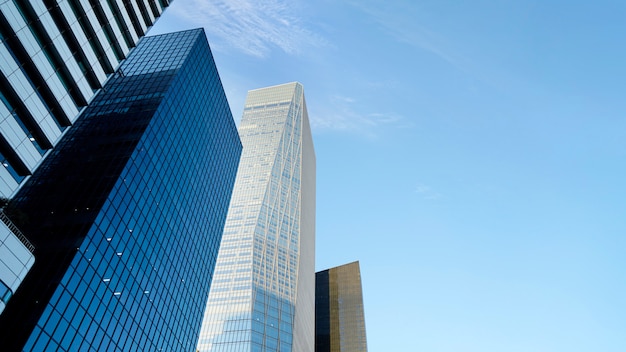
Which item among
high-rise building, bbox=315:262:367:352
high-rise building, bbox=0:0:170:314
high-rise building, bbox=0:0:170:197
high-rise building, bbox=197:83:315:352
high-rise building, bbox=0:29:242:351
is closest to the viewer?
high-rise building, bbox=0:0:170:314

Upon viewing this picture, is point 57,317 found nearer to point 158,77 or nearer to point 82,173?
point 82,173

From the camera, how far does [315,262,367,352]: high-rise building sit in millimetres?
178250

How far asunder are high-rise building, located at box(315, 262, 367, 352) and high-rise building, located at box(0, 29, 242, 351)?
107 meters

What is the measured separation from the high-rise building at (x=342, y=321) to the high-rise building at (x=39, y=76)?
504 feet

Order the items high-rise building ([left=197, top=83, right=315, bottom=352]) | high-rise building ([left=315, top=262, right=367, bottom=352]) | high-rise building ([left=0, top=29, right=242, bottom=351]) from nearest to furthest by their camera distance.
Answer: high-rise building ([left=0, top=29, right=242, bottom=351]) < high-rise building ([left=197, top=83, right=315, bottom=352]) < high-rise building ([left=315, top=262, right=367, bottom=352])

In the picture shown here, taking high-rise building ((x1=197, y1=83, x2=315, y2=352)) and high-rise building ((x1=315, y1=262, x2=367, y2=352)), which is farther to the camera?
high-rise building ((x1=315, y1=262, x2=367, y2=352))

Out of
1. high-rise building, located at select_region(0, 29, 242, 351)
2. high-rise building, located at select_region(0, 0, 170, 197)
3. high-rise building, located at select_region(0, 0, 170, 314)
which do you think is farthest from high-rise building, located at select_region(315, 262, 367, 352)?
high-rise building, located at select_region(0, 0, 170, 314)

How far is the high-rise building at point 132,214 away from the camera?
46.2 meters

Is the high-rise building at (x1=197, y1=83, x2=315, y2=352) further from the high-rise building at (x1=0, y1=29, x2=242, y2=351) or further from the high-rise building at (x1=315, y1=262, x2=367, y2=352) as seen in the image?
the high-rise building at (x1=0, y1=29, x2=242, y2=351)

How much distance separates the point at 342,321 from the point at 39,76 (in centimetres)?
16569

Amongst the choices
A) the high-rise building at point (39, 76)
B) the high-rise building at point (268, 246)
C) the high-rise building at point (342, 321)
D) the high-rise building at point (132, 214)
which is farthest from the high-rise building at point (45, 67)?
A: the high-rise building at point (342, 321)

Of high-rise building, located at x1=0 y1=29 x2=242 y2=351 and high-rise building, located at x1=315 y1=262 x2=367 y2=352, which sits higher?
high-rise building, located at x1=315 y1=262 x2=367 y2=352

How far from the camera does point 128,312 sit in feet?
181

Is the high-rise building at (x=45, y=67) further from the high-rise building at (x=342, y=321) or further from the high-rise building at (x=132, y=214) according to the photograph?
the high-rise building at (x=342, y=321)
